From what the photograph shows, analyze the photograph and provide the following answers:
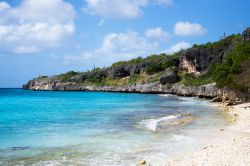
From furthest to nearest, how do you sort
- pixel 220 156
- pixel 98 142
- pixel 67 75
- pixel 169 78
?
pixel 67 75 → pixel 169 78 → pixel 98 142 → pixel 220 156

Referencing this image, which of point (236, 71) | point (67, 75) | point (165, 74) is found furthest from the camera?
point (67, 75)

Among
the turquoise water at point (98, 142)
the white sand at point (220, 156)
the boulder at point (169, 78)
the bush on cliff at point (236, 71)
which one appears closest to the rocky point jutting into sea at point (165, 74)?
the boulder at point (169, 78)

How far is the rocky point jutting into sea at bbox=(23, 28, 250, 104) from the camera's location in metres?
91.2

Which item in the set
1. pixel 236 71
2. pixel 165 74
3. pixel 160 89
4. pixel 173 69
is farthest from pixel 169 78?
pixel 236 71

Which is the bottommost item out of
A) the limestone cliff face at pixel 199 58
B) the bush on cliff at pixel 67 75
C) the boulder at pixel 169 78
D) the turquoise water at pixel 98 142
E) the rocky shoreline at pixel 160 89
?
the turquoise water at pixel 98 142

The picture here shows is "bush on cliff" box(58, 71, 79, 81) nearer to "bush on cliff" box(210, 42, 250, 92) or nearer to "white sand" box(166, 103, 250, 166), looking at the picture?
"bush on cliff" box(210, 42, 250, 92)

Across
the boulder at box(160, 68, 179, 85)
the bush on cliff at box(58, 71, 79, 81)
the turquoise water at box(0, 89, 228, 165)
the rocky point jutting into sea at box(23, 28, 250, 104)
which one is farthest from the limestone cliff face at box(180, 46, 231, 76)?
the turquoise water at box(0, 89, 228, 165)

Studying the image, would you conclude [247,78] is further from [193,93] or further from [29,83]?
[29,83]

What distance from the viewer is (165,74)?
4023 inches

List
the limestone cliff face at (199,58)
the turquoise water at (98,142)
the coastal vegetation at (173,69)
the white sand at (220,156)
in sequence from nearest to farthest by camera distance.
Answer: the white sand at (220,156)
the turquoise water at (98,142)
the coastal vegetation at (173,69)
the limestone cliff face at (199,58)

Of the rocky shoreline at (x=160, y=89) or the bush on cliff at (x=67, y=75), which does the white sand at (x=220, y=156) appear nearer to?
the rocky shoreline at (x=160, y=89)

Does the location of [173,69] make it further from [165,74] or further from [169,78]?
[169,78]

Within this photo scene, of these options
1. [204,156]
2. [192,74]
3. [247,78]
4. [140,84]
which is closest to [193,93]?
[192,74]

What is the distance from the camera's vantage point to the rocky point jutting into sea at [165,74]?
299ft
